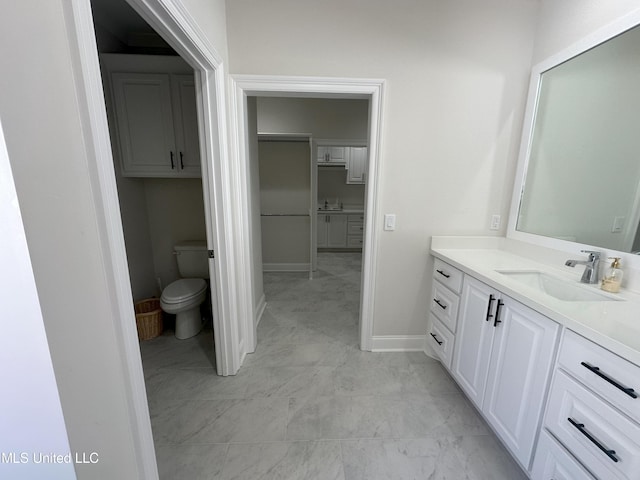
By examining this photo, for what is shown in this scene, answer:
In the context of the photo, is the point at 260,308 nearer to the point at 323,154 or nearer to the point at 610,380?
the point at 610,380

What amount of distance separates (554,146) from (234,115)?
2134 millimetres

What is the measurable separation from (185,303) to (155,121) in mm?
1546

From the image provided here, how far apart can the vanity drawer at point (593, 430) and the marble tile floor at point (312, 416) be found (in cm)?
51

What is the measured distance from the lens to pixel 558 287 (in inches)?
58.6

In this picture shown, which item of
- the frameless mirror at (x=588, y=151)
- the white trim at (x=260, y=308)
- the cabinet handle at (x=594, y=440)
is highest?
the frameless mirror at (x=588, y=151)

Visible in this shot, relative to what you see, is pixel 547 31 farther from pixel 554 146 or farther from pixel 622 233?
pixel 622 233

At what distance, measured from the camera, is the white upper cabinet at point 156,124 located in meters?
2.11

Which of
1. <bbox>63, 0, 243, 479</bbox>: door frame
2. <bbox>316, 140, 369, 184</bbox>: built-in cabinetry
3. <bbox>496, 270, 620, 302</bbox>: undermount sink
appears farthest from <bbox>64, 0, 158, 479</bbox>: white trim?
<bbox>316, 140, 369, 184</bbox>: built-in cabinetry

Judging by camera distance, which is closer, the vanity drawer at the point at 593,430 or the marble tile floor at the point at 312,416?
the vanity drawer at the point at 593,430

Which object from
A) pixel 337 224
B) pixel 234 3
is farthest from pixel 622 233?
pixel 337 224

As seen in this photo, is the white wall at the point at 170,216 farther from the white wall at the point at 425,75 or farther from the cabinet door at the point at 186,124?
the white wall at the point at 425,75

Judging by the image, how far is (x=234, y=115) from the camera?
175 cm

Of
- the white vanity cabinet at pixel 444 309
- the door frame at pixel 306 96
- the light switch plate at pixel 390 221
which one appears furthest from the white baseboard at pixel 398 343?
the light switch plate at pixel 390 221

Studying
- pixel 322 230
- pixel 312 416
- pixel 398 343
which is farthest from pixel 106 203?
pixel 322 230
